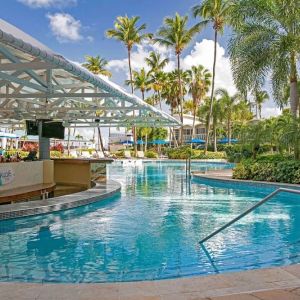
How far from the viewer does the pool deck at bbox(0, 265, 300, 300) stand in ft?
12.0

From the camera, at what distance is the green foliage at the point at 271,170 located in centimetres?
1519

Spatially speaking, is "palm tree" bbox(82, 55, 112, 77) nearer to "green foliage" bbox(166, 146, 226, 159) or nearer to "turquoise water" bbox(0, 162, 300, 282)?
"green foliage" bbox(166, 146, 226, 159)

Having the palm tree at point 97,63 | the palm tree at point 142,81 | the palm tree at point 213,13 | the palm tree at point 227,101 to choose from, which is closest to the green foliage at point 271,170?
the palm tree at point 213,13

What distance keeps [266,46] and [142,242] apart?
12819 millimetres

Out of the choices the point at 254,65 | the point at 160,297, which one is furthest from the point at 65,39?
the point at 160,297

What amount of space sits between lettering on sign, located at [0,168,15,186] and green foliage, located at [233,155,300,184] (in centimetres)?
1036

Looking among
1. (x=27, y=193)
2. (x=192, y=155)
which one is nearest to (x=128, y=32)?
(x=192, y=155)

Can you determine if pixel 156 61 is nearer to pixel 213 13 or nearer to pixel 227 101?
pixel 227 101

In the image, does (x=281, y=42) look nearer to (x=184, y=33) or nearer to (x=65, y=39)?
(x=65, y=39)

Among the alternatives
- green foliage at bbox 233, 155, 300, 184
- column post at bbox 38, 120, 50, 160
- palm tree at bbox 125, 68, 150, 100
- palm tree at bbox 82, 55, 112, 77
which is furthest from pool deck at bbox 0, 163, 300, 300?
palm tree at bbox 82, 55, 112, 77

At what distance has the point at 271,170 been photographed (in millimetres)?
16312

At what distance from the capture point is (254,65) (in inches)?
677

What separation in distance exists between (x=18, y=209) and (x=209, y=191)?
8.27 metres

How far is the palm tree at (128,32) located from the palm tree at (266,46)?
2536cm
